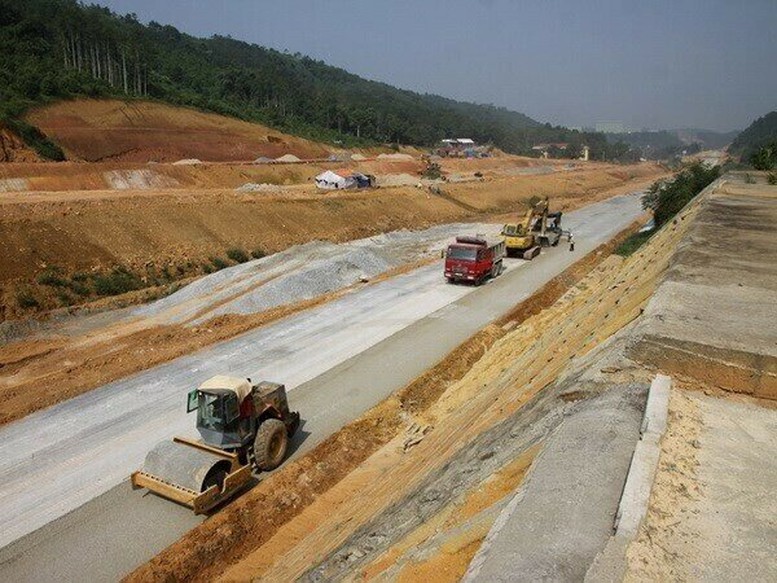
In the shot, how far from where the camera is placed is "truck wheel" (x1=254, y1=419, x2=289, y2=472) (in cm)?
1228

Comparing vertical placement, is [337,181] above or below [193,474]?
above

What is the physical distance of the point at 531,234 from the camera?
35.0 meters

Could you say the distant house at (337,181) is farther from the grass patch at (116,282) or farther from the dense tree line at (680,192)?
the grass patch at (116,282)

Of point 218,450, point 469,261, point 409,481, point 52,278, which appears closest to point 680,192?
point 469,261

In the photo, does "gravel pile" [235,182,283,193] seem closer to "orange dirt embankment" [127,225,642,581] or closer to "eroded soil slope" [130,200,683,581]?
"orange dirt embankment" [127,225,642,581]

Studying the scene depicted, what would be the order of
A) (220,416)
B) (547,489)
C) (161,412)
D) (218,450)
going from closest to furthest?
(547,489) → (220,416) → (218,450) → (161,412)

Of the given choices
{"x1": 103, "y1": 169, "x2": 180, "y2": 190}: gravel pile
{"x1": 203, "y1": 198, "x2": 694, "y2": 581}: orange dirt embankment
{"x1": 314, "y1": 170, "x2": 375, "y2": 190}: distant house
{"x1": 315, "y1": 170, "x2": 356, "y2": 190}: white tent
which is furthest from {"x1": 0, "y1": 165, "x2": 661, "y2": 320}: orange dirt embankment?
{"x1": 203, "y1": 198, "x2": 694, "y2": 581}: orange dirt embankment

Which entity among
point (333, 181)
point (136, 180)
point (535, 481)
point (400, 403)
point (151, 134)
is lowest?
point (400, 403)

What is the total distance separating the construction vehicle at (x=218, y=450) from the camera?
431 inches

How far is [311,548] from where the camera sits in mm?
9797

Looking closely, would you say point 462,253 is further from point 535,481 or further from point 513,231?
point 535,481

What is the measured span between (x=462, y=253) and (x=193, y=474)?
1893 centimetres

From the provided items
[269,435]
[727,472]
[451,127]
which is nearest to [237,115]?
[269,435]

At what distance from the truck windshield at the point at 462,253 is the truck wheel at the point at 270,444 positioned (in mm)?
16302
